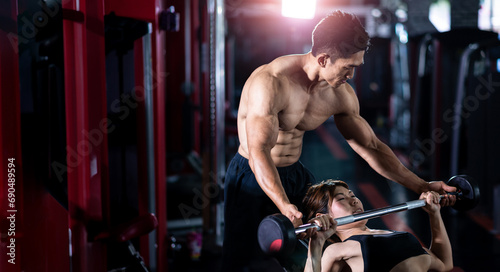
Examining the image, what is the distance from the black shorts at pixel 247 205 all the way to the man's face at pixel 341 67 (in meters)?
0.41

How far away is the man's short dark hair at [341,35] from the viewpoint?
1.35m

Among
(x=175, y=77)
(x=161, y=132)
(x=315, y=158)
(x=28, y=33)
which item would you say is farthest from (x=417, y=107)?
(x=28, y=33)

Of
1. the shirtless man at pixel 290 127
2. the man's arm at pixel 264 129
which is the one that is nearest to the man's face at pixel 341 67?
the shirtless man at pixel 290 127

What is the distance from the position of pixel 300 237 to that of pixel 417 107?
375 centimetres

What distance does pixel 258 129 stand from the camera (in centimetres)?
144

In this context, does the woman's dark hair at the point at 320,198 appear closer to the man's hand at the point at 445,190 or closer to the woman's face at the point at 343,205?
the woman's face at the point at 343,205

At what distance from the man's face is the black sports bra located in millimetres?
531

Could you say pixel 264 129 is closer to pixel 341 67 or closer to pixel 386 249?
pixel 341 67

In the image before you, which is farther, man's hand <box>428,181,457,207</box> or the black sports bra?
man's hand <box>428,181,457,207</box>

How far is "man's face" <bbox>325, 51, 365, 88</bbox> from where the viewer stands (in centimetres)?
138

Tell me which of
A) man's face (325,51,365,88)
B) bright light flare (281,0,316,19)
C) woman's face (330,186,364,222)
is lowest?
woman's face (330,186,364,222)

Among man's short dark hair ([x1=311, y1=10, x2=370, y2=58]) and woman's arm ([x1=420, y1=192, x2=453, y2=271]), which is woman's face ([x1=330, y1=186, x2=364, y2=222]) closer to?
woman's arm ([x1=420, y1=192, x2=453, y2=271])

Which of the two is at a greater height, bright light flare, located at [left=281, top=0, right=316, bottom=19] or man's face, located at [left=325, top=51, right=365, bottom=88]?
bright light flare, located at [left=281, top=0, right=316, bottom=19]

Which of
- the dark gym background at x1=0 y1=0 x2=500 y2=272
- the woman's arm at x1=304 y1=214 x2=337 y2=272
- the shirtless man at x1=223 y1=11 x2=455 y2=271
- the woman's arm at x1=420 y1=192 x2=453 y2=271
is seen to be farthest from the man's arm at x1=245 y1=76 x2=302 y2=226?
the woman's arm at x1=420 y1=192 x2=453 y2=271
